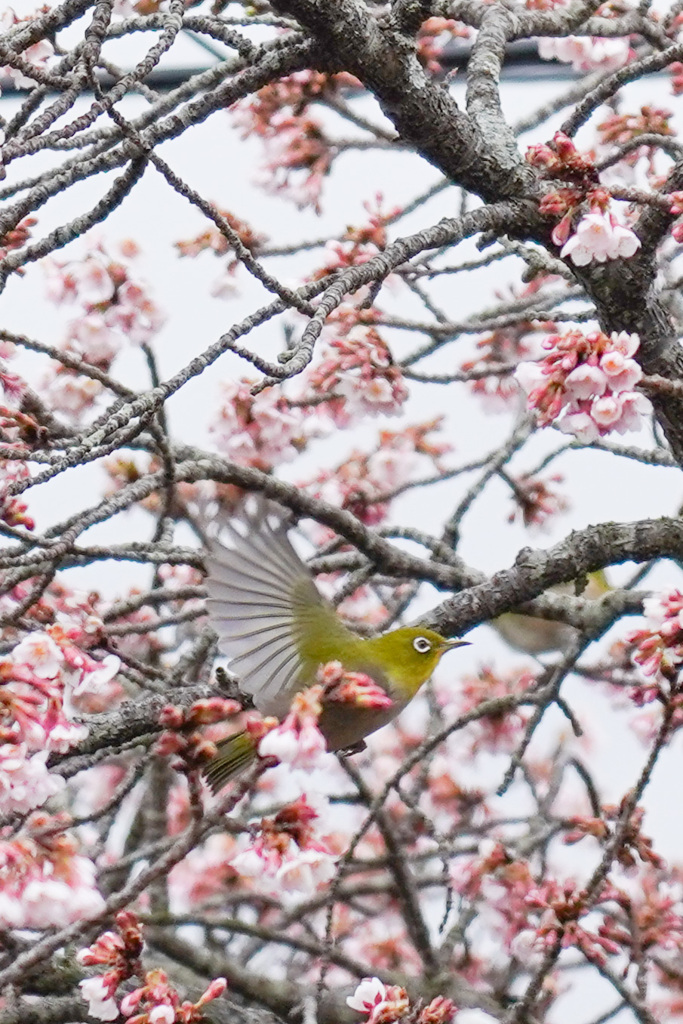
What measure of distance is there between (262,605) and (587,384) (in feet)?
1.11

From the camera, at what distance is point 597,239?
105 centimetres

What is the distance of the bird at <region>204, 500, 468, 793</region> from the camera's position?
3.51 ft

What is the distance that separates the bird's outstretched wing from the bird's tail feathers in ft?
0.23

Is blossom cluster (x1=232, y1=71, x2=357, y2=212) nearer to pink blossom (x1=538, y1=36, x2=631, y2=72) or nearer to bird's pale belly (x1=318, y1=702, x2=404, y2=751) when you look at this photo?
pink blossom (x1=538, y1=36, x2=631, y2=72)

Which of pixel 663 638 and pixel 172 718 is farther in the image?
pixel 663 638

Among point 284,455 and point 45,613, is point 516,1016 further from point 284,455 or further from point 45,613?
point 284,455

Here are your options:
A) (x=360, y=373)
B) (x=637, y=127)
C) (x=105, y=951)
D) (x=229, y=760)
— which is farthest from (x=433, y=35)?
(x=105, y=951)

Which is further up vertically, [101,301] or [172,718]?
[101,301]

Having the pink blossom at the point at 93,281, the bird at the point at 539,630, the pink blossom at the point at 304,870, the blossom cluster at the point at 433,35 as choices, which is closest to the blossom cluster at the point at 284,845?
the pink blossom at the point at 304,870

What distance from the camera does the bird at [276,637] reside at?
1071mm

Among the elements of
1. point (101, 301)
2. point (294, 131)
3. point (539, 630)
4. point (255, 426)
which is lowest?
point (539, 630)

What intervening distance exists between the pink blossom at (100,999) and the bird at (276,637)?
8.8 inches

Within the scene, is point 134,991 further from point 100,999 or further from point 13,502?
point 13,502

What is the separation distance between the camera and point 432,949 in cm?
173
